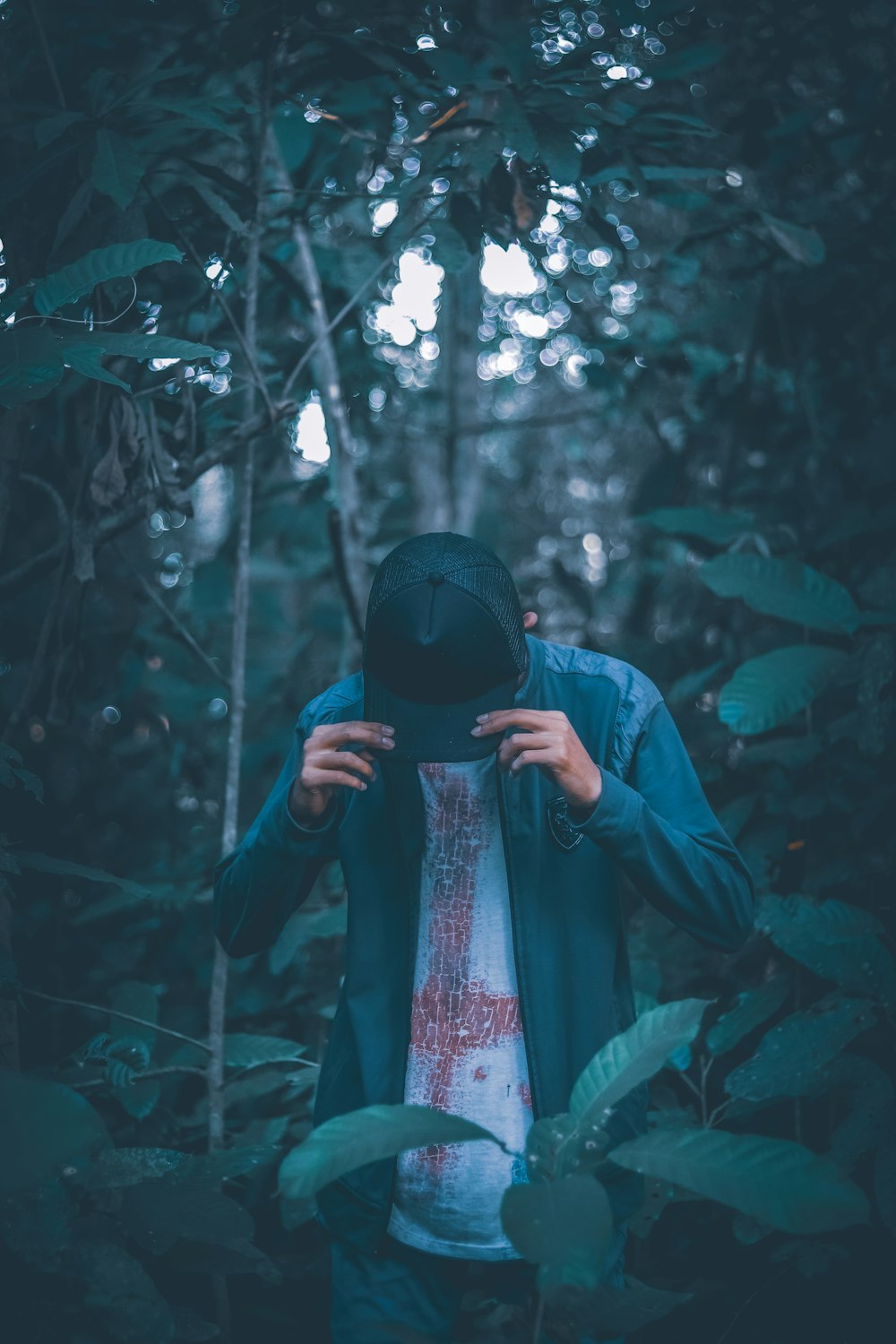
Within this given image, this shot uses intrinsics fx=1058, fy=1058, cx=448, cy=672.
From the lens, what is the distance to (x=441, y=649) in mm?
1451

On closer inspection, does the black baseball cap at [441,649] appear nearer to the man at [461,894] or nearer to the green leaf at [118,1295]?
the man at [461,894]

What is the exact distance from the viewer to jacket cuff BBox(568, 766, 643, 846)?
142 cm

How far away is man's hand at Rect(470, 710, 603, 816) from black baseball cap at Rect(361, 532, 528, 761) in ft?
0.19

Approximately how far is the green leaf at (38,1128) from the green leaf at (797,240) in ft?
7.93

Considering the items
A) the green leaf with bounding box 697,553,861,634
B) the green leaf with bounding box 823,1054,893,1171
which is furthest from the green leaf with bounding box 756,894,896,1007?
the green leaf with bounding box 697,553,861,634

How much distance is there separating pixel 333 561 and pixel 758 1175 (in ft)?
6.57

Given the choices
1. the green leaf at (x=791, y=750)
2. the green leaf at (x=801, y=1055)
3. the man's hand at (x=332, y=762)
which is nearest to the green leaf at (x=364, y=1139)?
the man's hand at (x=332, y=762)

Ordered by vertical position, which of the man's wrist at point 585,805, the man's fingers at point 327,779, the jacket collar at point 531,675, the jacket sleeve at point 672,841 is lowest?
the jacket sleeve at point 672,841

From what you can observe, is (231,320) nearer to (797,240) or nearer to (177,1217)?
(797,240)

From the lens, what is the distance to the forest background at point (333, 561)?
1.90m

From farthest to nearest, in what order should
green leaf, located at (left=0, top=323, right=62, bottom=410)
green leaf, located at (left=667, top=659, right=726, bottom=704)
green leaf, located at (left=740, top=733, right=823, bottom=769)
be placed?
green leaf, located at (left=667, top=659, right=726, bottom=704) → green leaf, located at (left=740, top=733, right=823, bottom=769) → green leaf, located at (left=0, top=323, right=62, bottom=410)

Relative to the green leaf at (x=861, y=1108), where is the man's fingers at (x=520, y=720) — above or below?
above

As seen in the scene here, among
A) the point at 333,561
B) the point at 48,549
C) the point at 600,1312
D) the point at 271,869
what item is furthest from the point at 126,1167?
the point at 333,561

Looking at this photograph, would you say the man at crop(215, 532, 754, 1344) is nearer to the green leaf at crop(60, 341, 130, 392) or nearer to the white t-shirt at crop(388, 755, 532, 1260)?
the white t-shirt at crop(388, 755, 532, 1260)
